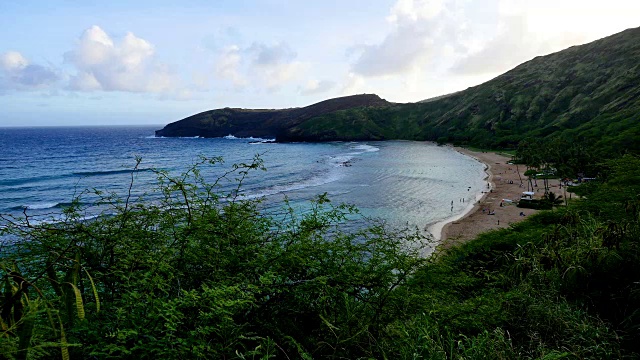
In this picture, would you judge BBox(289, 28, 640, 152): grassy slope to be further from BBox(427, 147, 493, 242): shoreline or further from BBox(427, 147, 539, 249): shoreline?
BBox(427, 147, 493, 242): shoreline

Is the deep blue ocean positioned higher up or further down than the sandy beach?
higher up

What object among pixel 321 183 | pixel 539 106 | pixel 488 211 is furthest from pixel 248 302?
pixel 539 106

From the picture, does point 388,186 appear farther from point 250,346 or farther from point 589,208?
point 250,346

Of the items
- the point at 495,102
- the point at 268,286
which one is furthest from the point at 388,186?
the point at 495,102

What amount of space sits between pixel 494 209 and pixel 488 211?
7.36 feet

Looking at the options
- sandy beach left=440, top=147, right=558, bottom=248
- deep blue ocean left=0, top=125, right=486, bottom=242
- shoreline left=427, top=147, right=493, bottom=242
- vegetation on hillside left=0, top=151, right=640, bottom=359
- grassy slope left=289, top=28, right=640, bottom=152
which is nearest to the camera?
vegetation on hillside left=0, top=151, right=640, bottom=359

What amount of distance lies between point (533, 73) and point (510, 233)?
605ft

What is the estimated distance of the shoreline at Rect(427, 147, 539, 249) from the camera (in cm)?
3912

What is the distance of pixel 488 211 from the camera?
156 ft

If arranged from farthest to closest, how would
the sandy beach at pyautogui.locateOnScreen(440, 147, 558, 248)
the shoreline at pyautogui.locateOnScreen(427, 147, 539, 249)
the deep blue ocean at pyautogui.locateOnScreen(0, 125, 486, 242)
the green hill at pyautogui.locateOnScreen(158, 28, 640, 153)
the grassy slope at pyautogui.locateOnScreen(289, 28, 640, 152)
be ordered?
the grassy slope at pyautogui.locateOnScreen(289, 28, 640, 152), the green hill at pyautogui.locateOnScreen(158, 28, 640, 153), the deep blue ocean at pyautogui.locateOnScreen(0, 125, 486, 242), the sandy beach at pyautogui.locateOnScreen(440, 147, 558, 248), the shoreline at pyautogui.locateOnScreen(427, 147, 539, 249)

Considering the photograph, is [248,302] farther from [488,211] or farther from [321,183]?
[321,183]

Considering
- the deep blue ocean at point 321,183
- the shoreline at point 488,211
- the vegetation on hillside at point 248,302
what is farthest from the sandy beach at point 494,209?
the vegetation on hillside at point 248,302

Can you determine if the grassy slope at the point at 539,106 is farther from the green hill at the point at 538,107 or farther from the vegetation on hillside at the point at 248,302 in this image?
the vegetation on hillside at the point at 248,302

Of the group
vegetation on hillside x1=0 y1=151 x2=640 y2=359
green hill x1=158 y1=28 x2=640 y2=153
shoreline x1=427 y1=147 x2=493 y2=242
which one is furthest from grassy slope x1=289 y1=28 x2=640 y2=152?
vegetation on hillside x1=0 y1=151 x2=640 y2=359
